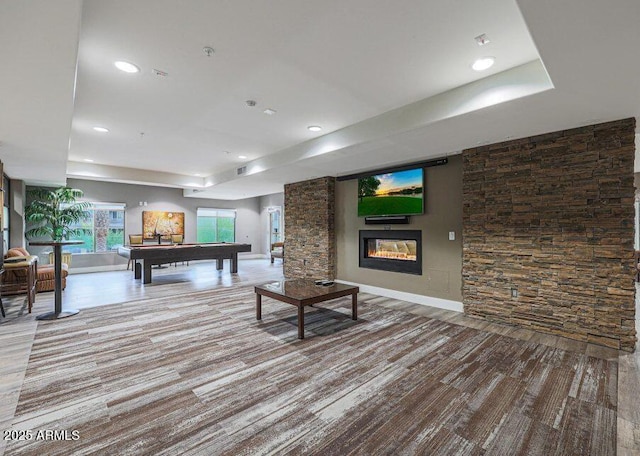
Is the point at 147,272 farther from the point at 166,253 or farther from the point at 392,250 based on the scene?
the point at 392,250

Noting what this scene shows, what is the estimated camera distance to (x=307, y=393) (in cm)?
233

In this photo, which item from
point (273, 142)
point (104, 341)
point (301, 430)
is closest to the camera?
point (301, 430)

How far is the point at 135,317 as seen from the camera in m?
4.23

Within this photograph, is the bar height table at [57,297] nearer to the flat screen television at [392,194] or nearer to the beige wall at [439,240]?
the flat screen television at [392,194]

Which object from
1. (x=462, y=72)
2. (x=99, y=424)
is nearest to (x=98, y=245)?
(x=99, y=424)

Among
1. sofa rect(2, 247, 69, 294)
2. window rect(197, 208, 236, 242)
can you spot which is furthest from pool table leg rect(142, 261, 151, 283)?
window rect(197, 208, 236, 242)

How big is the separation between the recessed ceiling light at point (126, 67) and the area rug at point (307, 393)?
9.20 ft

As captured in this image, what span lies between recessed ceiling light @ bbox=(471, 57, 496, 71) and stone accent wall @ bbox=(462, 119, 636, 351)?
1626mm

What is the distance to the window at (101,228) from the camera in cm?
872

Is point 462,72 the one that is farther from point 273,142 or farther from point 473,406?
point 273,142

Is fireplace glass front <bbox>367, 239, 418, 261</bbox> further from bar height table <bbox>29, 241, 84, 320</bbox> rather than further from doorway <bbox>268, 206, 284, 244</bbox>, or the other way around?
doorway <bbox>268, 206, 284, 244</bbox>

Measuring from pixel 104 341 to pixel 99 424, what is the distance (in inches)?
66.9

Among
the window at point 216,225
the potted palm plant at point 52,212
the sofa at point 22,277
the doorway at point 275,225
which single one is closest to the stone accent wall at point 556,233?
the sofa at point 22,277

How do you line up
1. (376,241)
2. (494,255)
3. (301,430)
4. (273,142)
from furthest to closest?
(376,241) < (273,142) < (494,255) < (301,430)
